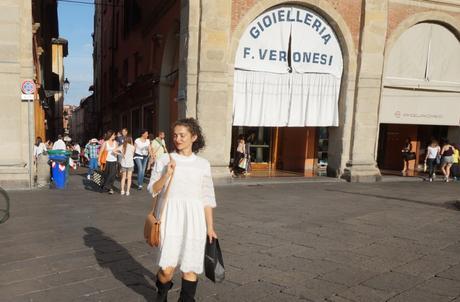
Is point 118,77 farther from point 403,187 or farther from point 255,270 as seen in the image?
point 255,270

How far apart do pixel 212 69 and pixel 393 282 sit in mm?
8046

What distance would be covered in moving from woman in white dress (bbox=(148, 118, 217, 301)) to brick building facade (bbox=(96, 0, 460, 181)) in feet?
26.1

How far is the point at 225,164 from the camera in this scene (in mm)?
11430

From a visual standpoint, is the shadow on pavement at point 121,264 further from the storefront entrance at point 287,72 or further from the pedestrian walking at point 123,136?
the storefront entrance at point 287,72

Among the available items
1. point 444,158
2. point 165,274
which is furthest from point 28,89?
point 444,158

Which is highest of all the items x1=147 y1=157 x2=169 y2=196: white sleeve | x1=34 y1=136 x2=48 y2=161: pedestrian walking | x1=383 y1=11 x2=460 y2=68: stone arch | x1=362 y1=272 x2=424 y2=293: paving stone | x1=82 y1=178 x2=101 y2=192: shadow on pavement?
x1=383 y1=11 x2=460 y2=68: stone arch

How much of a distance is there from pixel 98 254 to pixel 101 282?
946 millimetres

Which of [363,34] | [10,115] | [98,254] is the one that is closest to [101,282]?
[98,254]

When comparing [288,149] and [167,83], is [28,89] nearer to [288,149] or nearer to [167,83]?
[167,83]

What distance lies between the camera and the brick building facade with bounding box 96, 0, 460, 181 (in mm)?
11094

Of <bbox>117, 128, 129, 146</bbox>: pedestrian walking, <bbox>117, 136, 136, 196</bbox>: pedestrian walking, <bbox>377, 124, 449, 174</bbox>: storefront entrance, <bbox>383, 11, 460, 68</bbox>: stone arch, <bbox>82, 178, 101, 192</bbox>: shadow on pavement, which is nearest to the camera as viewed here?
<bbox>117, 136, 136, 196</bbox>: pedestrian walking

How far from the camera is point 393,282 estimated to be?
13.7 feet

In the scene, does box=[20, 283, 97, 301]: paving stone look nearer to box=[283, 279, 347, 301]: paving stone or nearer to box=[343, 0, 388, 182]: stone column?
box=[283, 279, 347, 301]: paving stone

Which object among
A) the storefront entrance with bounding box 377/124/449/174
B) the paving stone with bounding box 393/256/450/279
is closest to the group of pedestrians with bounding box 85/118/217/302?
the paving stone with bounding box 393/256/450/279
